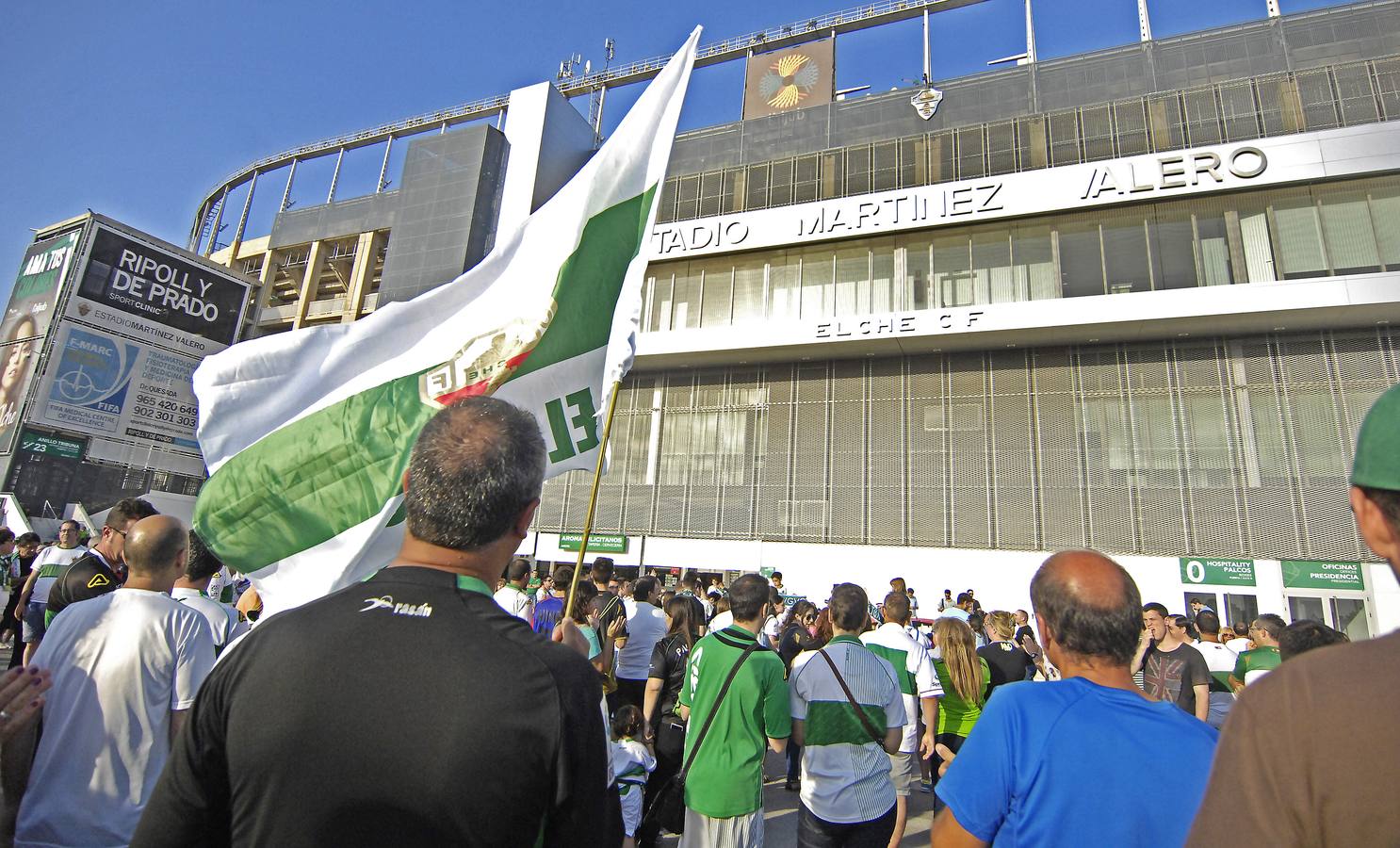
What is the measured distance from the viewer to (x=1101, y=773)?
1.83 metres

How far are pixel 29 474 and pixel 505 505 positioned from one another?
1618 inches

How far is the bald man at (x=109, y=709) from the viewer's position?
2.43m

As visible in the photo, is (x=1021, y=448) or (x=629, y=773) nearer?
(x=629, y=773)

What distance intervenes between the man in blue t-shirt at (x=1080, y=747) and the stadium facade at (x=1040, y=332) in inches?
843

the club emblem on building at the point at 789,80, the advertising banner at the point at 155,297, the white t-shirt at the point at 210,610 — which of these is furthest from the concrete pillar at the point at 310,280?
the white t-shirt at the point at 210,610

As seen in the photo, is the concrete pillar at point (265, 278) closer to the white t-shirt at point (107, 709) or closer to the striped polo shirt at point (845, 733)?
the white t-shirt at point (107, 709)

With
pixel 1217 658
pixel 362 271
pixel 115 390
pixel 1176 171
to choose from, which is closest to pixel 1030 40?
pixel 1176 171

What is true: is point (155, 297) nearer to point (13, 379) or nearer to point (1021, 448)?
point (13, 379)

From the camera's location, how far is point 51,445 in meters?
31.6

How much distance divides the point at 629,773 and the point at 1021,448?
852 inches

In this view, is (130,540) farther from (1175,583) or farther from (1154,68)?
(1154,68)

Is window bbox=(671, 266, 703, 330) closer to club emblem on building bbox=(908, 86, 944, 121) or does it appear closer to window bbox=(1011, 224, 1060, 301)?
club emblem on building bbox=(908, 86, 944, 121)

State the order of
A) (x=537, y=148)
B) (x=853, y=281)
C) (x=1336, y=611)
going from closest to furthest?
(x=1336, y=611), (x=853, y=281), (x=537, y=148)

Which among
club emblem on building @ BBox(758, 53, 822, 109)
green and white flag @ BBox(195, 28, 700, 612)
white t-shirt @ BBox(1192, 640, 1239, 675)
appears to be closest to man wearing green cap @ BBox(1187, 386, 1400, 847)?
green and white flag @ BBox(195, 28, 700, 612)
